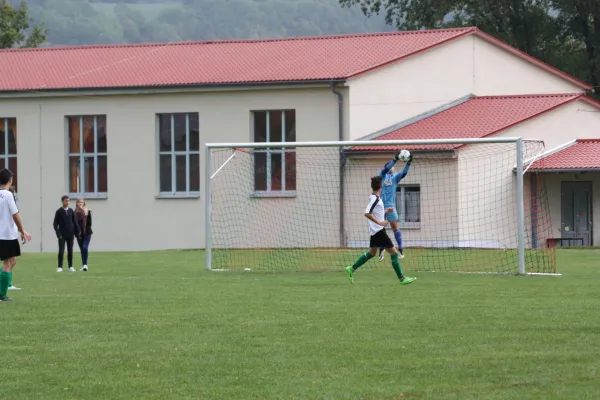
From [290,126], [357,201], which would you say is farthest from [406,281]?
[290,126]

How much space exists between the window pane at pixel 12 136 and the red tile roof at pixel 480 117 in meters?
13.1

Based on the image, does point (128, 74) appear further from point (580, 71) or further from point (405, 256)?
point (580, 71)

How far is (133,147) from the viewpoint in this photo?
4191 centimetres

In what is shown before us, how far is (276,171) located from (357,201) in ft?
9.79

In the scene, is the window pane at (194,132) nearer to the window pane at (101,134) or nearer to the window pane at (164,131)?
the window pane at (164,131)

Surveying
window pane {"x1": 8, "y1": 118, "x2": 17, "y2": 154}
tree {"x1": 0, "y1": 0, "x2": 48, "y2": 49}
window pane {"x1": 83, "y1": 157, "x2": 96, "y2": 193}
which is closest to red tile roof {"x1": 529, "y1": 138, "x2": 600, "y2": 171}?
window pane {"x1": 83, "y1": 157, "x2": 96, "y2": 193}

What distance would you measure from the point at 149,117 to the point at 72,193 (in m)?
4.12

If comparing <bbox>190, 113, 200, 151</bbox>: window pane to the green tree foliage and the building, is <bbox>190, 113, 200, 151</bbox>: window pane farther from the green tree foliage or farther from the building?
the green tree foliage

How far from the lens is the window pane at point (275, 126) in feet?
133

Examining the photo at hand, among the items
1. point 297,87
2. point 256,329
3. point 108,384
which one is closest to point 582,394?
point 108,384

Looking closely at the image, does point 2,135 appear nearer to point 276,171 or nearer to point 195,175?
point 195,175

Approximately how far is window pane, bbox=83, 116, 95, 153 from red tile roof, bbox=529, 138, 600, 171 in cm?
1531

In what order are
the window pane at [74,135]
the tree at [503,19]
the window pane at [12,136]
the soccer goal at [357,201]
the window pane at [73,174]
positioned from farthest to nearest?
1. the tree at [503,19]
2. the window pane at [12,136]
3. the window pane at [73,174]
4. the window pane at [74,135]
5. the soccer goal at [357,201]

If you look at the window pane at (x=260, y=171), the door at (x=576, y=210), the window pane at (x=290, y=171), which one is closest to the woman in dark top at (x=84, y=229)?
the window pane at (x=290, y=171)
